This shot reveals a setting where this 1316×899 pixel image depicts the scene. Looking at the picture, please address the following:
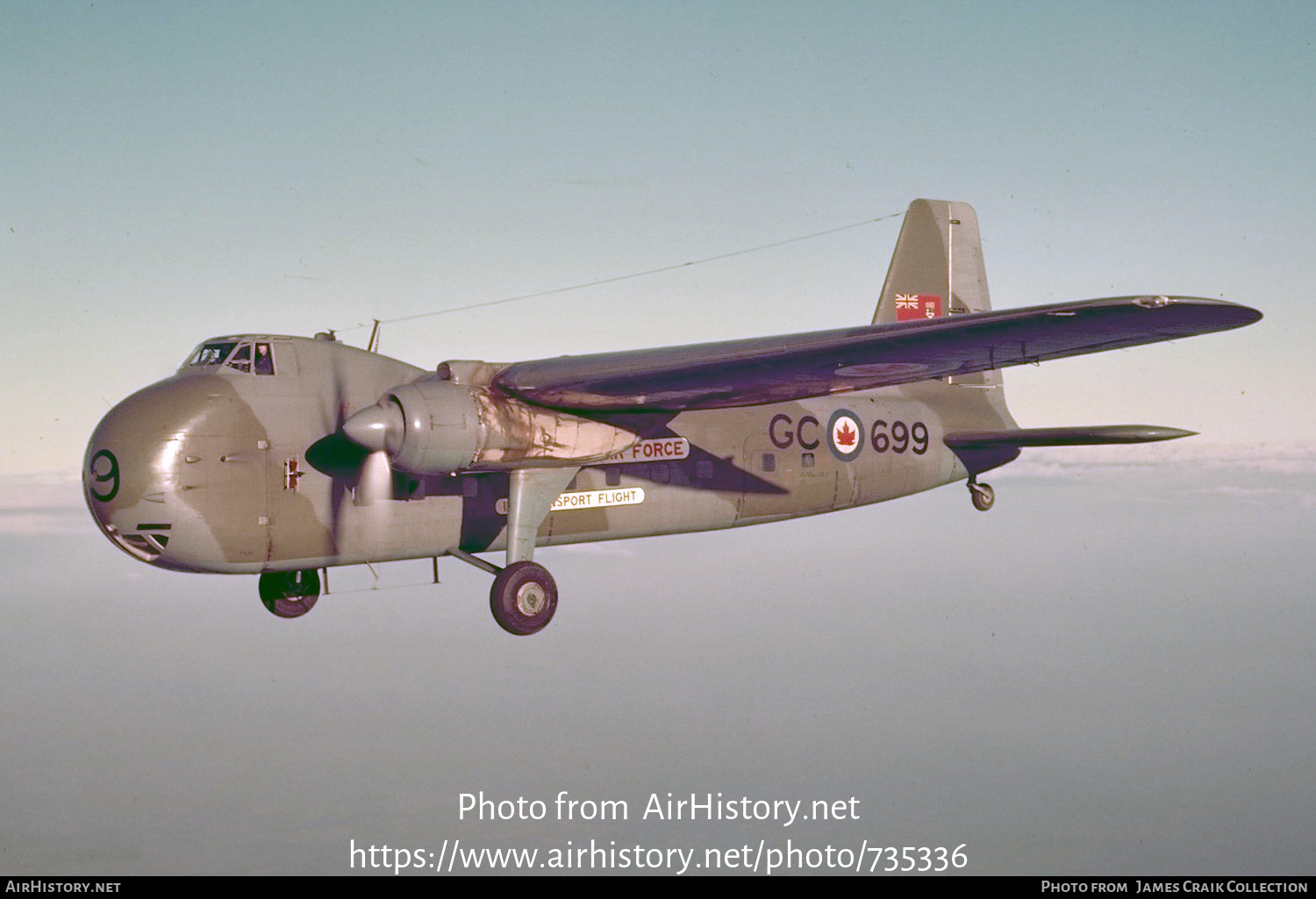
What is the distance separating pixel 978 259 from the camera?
23203 mm

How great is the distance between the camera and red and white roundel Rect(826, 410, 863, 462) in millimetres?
20281

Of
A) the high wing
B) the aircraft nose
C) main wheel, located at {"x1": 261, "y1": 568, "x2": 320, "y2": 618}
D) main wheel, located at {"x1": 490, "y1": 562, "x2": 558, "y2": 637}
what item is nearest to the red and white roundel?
the high wing

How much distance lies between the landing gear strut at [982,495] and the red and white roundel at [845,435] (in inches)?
114

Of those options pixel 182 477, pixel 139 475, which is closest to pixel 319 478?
pixel 182 477

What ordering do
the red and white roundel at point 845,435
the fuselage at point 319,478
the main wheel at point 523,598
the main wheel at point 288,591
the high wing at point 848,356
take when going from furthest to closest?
the red and white roundel at point 845,435
the main wheel at point 288,591
the main wheel at point 523,598
the fuselage at point 319,478
the high wing at point 848,356

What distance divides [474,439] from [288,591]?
4.15 metres

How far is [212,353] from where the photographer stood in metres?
15.8

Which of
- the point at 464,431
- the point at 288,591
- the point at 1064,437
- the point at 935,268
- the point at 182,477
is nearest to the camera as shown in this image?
the point at 182,477

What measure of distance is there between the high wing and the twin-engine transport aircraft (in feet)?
0.10

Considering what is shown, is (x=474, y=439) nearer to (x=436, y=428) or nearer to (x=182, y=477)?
(x=436, y=428)

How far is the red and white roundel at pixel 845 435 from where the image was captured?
20.3 meters

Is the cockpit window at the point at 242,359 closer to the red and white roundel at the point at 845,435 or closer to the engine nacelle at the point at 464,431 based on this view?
the engine nacelle at the point at 464,431

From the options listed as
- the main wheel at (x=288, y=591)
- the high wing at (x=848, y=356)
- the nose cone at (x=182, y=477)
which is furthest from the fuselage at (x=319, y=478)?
the main wheel at (x=288, y=591)

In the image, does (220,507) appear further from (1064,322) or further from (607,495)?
(1064,322)
